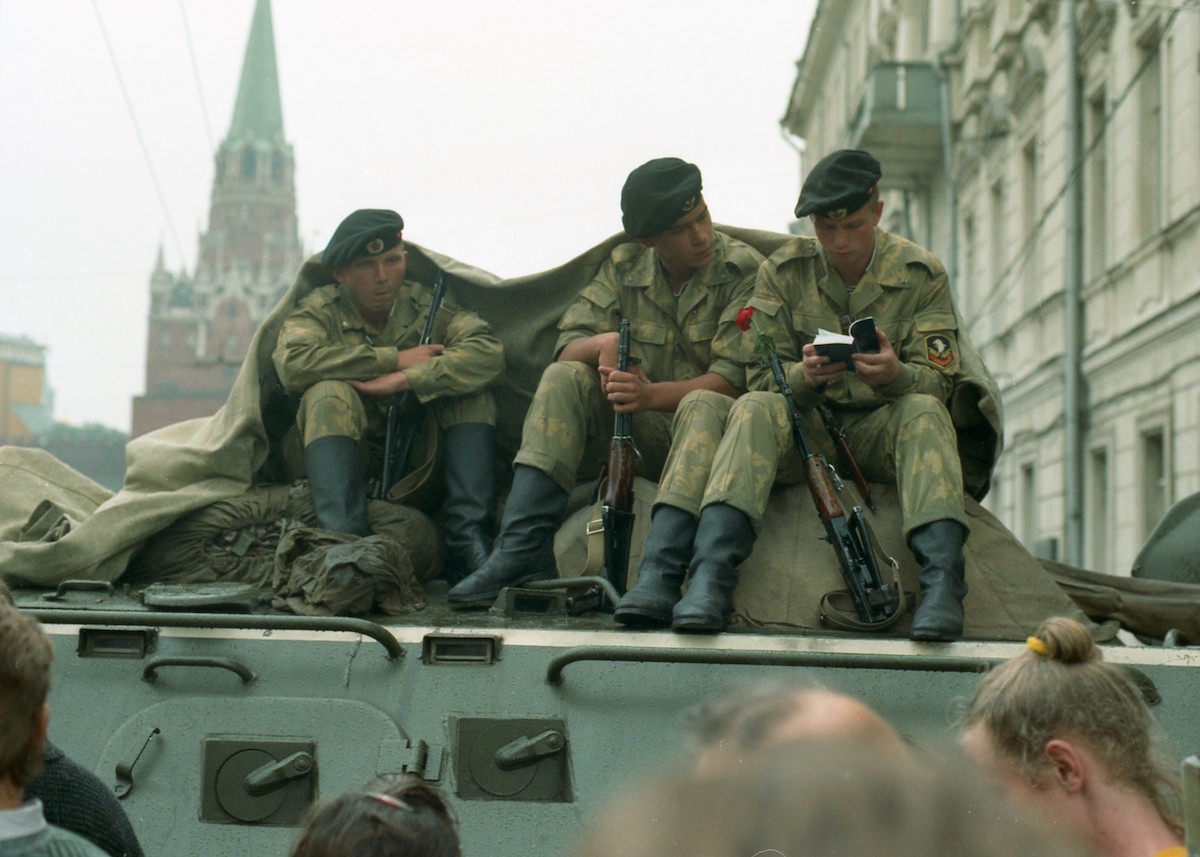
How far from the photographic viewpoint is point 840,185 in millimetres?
4723

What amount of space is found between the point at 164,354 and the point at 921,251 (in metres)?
109

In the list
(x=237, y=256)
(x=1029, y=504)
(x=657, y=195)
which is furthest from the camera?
(x=237, y=256)

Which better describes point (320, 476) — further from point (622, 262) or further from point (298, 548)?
point (622, 262)

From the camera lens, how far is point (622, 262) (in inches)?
209

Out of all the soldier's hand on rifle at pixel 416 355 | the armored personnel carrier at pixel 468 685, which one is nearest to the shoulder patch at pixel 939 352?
the armored personnel carrier at pixel 468 685

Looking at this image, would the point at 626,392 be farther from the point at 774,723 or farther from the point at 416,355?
the point at 774,723

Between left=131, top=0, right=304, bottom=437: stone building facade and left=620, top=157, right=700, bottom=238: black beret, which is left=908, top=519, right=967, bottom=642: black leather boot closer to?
left=620, top=157, right=700, bottom=238: black beret

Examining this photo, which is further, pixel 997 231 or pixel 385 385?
pixel 997 231

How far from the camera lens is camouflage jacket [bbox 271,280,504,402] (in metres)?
5.12

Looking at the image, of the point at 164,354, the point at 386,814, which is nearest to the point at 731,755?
the point at 386,814

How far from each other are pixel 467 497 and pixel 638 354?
0.65 m

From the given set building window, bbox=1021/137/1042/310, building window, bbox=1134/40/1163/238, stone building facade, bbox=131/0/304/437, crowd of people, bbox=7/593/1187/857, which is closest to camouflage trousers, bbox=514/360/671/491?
crowd of people, bbox=7/593/1187/857

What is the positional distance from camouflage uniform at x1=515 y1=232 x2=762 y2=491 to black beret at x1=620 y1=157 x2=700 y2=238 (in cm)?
20

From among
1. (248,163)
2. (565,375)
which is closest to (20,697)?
(565,375)
